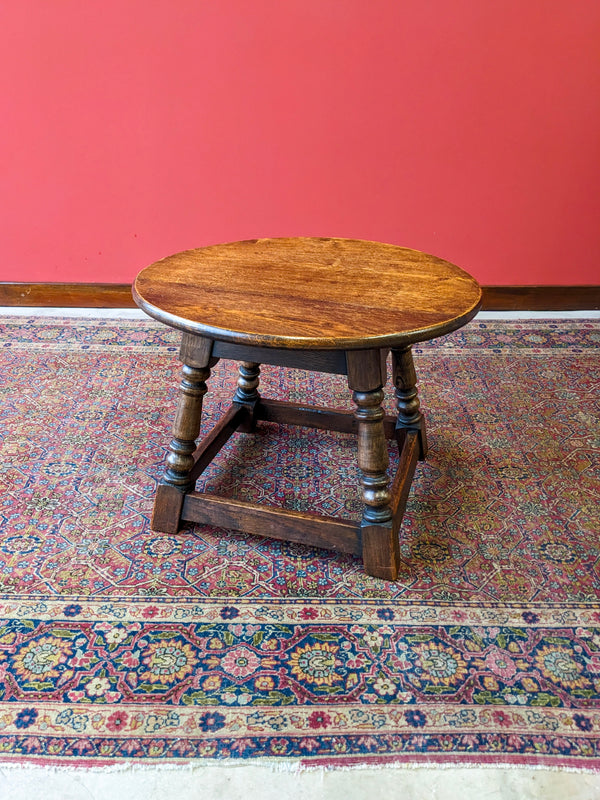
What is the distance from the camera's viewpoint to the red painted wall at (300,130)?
3059mm

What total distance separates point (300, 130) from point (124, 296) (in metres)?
1.24

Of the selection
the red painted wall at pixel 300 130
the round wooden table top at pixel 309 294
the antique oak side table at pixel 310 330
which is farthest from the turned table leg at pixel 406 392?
the red painted wall at pixel 300 130

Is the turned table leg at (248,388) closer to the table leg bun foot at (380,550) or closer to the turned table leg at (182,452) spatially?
the turned table leg at (182,452)

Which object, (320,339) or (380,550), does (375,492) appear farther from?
(320,339)

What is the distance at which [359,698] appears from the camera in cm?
142

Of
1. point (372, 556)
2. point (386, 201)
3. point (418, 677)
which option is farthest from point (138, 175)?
point (418, 677)

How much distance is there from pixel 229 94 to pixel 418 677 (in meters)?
2.75

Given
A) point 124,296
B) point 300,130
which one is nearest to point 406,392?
point 300,130

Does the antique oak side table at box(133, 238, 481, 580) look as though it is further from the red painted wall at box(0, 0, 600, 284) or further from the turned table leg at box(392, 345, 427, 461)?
the red painted wall at box(0, 0, 600, 284)

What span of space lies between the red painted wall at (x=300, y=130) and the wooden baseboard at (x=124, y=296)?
57mm

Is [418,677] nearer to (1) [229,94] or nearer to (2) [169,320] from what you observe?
(2) [169,320]

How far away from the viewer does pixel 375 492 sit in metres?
1.71

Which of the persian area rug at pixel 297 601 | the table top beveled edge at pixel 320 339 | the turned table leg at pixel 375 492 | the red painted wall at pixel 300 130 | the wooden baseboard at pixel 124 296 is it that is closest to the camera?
the persian area rug at pixel 297 601

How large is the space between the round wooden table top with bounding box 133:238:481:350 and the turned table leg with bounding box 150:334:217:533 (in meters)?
0.18
